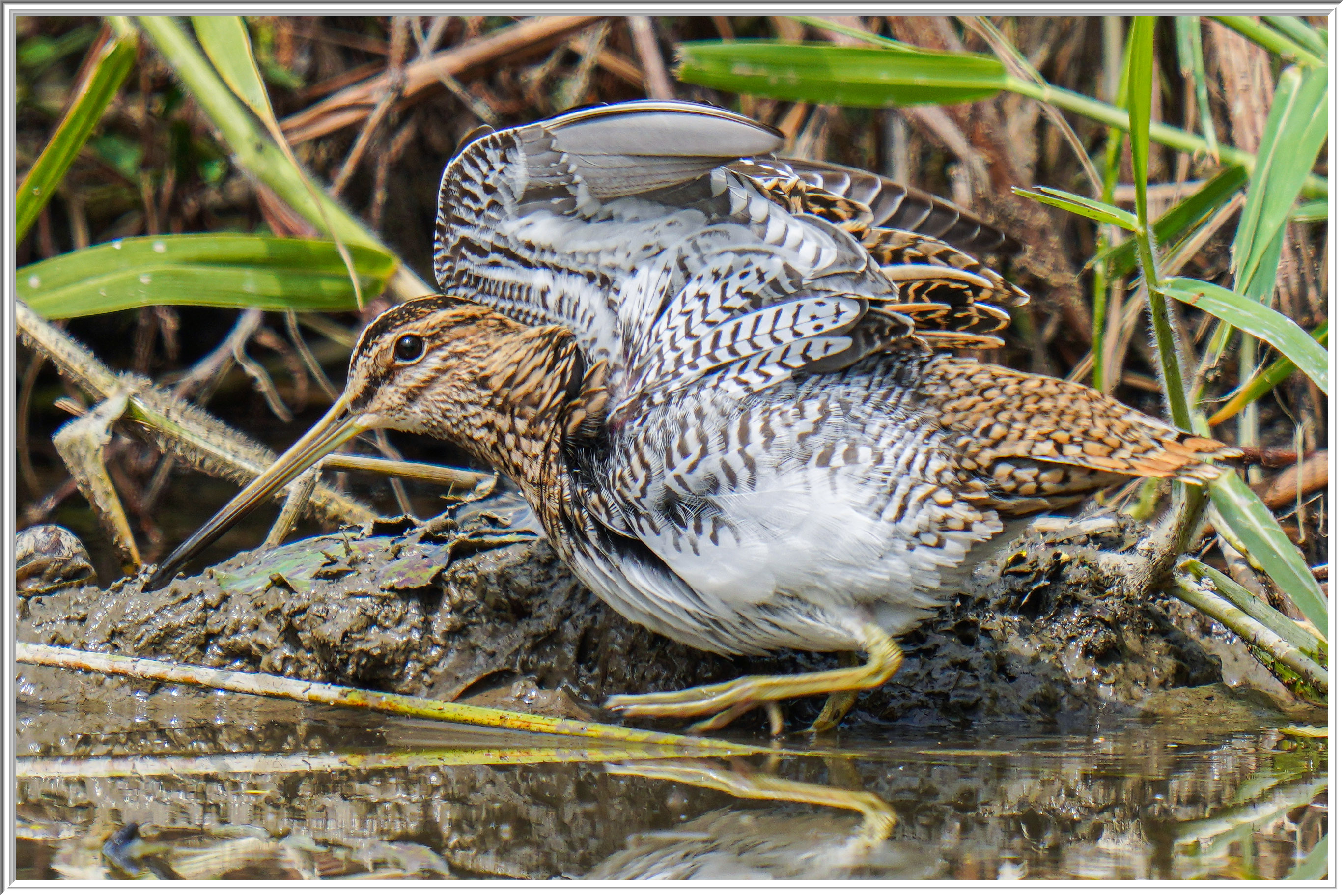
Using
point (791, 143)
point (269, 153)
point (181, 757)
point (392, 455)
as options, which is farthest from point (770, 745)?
point (791, 143)

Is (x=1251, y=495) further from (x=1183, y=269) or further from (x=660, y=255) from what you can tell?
(x=1183, y=269)

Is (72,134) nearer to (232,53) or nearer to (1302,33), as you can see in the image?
(232,53)

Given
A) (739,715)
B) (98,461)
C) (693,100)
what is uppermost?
(693,100)

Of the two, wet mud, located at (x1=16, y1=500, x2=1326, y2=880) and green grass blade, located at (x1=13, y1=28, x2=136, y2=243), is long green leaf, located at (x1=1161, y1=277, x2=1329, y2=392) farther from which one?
green grass blade, located at (x1=13, y1=28, x2=136, y2=243)

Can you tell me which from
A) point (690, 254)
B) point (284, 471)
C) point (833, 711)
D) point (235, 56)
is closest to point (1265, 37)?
point (690, 254)

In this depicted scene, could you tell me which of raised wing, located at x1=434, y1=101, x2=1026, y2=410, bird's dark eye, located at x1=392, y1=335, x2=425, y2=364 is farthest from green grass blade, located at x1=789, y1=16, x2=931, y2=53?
bird's dark eye, located at x1=392, y1=335, x2=425, y2=364

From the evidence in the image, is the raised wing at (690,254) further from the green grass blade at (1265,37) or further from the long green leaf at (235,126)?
the green grass blade at (1265,37)
